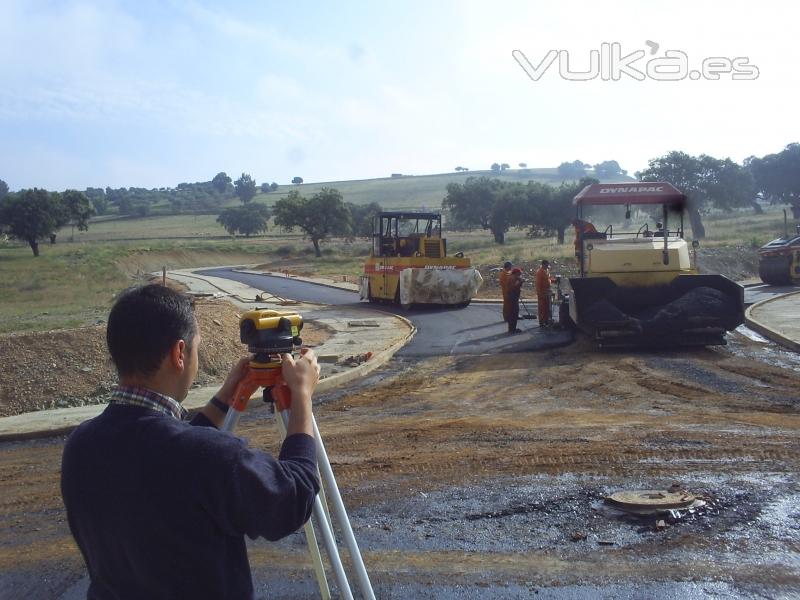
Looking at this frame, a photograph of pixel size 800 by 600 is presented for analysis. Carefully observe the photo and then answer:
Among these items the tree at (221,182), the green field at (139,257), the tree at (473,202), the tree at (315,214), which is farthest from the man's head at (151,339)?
the tree at (221,182)

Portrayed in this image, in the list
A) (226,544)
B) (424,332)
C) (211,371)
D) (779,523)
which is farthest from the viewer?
(424,332)

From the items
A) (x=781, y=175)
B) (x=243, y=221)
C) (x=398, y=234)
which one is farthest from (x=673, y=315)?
(x=243, y=221)

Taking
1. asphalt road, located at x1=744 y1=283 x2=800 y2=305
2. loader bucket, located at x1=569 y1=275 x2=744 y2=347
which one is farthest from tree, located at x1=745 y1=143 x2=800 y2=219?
loader bucket, located at x1=569 y1=275 x2=744 y2=347

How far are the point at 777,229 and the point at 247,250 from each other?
1744 inches

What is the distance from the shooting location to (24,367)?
11.4 m

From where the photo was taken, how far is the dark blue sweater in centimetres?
222

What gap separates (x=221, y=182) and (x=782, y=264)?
167513 millimetres

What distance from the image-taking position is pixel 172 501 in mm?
2223

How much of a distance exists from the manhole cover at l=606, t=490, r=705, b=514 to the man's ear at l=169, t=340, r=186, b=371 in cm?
407

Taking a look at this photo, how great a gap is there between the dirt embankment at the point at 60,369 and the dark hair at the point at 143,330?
9.15m

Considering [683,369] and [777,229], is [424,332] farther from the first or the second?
[777,229]

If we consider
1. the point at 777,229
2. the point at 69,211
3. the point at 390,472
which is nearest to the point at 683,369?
the point at 390,472

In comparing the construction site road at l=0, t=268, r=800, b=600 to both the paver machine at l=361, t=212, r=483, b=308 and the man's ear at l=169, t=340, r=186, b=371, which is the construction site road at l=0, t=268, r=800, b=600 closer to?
the man's ear at l=169, t=340, r=186, b=371

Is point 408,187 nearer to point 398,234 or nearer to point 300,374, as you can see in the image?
A: point 398,234
